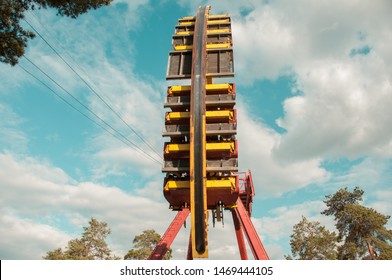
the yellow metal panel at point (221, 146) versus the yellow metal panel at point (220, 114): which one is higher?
the yellow metal panel at point (220, 114)

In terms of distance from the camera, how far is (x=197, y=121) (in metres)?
15.2

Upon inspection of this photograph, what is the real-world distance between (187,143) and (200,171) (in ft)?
7.49

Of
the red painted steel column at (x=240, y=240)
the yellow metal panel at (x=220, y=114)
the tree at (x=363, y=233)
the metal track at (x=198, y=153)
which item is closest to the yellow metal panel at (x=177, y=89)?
the metal track at (x=198, y=153)

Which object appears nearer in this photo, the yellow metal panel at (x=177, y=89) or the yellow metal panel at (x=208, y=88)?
the yellow metal panel at (x=208, y=88)

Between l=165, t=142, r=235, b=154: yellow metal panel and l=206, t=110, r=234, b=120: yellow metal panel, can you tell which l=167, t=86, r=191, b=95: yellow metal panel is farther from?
l=165, t=142, r=235, b=154: yellow metal panel

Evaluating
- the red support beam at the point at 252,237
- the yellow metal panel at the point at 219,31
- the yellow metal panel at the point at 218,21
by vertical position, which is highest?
the yellow metal panel at the point at 218,21

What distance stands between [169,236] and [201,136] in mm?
7753

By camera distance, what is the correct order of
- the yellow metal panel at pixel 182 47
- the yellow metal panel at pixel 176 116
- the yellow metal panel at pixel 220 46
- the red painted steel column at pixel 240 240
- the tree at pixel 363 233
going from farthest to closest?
the tree at pixel 363 233, the red painted steel column at pixel 240 240, the yellow metal panel at pixel 182 47, the yellow metal panel at pixel 220 46, the yellow metal panel at pixel 176 116

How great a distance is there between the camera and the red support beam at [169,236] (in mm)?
17859

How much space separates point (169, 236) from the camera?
18797 mm

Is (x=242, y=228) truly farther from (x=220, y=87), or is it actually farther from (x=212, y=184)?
(x=220, y=87)

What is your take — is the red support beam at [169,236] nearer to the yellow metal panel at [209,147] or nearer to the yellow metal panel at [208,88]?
the yellow metal panel at [209,147]

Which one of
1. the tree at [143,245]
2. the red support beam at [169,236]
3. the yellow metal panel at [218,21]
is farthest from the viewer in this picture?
the tree at [143,245]

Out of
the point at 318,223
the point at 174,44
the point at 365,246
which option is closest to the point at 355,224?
the point at 365,246
